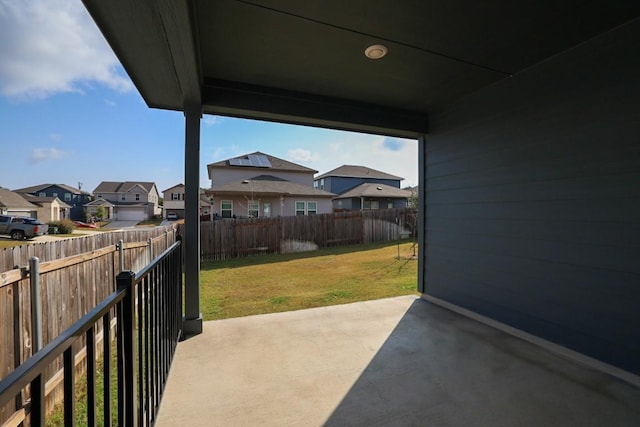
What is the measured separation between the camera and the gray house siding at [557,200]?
226cm

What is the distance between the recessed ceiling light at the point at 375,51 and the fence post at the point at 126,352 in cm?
234

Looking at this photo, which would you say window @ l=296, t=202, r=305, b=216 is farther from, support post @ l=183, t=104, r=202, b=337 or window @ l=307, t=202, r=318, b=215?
support post @ l=183, t=104, r=202, b=337

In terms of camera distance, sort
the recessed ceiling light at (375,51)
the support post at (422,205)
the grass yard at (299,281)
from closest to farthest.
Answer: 1. the recessed ceiling light at (375,51)
2. the support post at (422,205)
3. the grass yard at (299,281)

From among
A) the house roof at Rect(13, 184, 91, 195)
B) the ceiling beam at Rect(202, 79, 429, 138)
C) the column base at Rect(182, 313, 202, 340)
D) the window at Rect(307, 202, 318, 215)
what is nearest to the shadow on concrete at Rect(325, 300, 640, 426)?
the column base at Rect(182, 313, 202, 340)

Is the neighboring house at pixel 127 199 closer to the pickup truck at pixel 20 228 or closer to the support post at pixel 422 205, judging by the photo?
the pickup truck at pixel 20 228

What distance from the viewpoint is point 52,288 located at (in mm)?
2227

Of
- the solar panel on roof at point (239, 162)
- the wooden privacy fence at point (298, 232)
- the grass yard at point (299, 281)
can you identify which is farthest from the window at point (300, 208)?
the grass yard at point (299, 281)

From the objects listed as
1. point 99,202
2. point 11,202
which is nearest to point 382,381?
point 11,202

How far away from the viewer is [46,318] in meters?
2.15

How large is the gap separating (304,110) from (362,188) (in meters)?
16.6

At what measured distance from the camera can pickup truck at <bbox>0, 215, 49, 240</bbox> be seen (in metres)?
11.4

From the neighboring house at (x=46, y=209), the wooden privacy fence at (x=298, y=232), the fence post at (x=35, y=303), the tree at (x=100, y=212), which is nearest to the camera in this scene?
the fence post at (x=35, y=303)

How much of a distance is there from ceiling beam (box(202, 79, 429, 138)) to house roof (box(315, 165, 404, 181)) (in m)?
19.1

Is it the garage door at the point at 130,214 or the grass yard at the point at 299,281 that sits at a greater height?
the garage door at the point at 130,214
